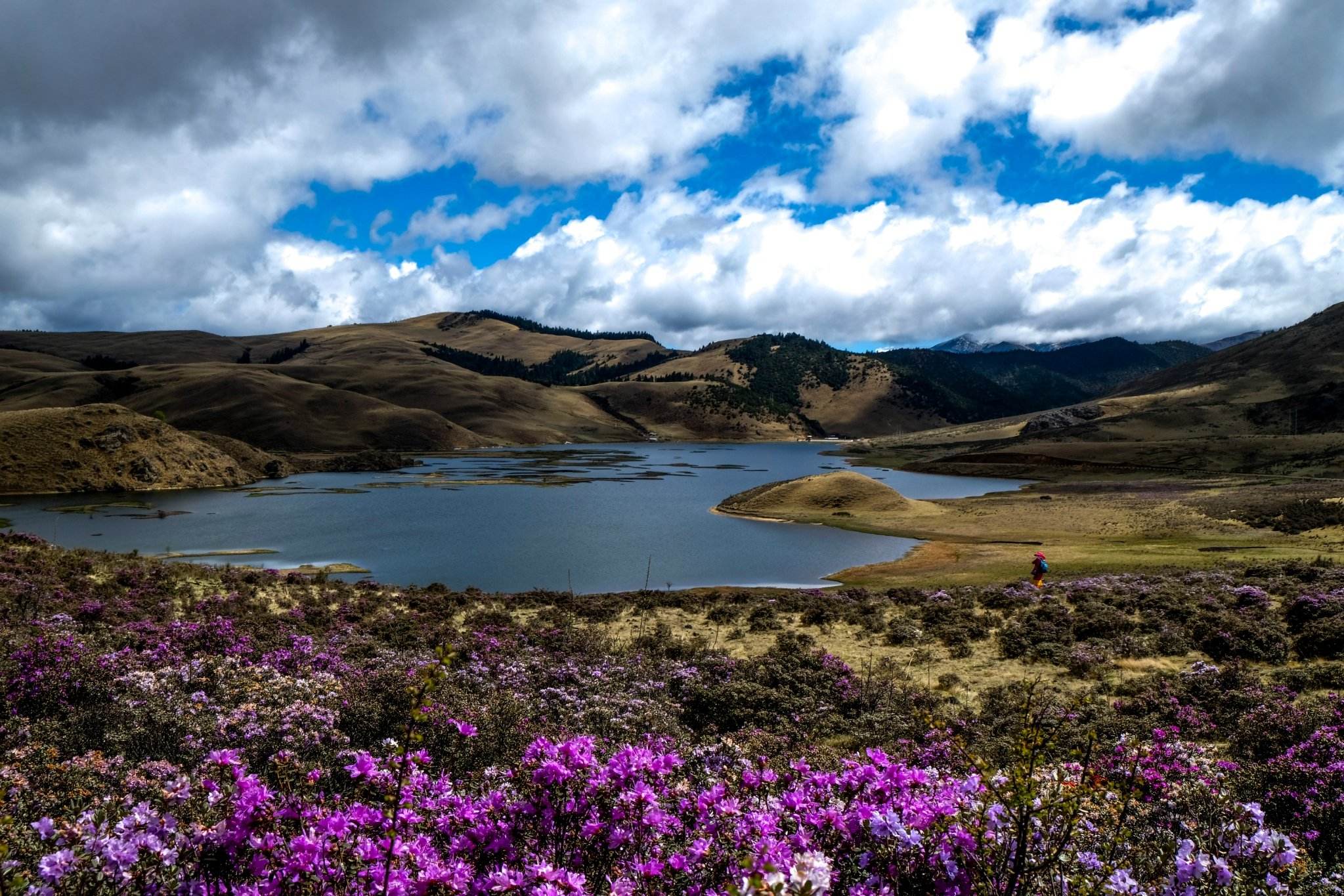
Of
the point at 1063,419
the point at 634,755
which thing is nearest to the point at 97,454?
the point at 634,755

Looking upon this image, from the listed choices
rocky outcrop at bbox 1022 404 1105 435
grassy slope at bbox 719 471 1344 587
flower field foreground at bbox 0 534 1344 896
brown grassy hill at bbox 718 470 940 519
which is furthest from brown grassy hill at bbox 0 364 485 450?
flower field foreground at bbox 0 534 1344 896

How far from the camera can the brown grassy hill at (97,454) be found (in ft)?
246

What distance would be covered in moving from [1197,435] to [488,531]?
530 ft

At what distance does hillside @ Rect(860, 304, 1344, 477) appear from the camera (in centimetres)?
9794

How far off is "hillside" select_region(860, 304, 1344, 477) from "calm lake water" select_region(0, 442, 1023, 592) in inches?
1225

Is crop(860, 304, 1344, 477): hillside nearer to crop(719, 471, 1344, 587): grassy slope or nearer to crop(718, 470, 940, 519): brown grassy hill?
crop(719, 471, 1344, 587): grassy slope

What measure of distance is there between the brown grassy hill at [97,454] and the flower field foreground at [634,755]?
2656 inches

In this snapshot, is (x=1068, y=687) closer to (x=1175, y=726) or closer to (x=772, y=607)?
(x=1175, y=726)

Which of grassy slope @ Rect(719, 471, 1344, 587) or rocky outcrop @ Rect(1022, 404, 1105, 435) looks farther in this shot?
rocky outcrop @ Rect(1022, 404, 1105, 435)

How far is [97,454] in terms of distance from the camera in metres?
79.6

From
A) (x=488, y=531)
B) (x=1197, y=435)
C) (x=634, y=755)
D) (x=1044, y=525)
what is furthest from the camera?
(x=1197, y=435)

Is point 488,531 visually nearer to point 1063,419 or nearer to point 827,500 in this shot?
point 827,500

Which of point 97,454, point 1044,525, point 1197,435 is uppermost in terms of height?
point 97,454

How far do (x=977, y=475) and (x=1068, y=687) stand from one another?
10759 cm
